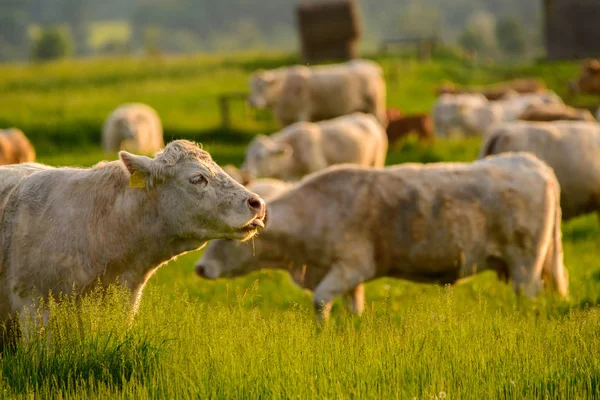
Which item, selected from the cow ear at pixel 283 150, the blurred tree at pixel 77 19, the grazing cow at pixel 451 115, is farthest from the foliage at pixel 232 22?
the cow ear at pixel 283 150

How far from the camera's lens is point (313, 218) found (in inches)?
382

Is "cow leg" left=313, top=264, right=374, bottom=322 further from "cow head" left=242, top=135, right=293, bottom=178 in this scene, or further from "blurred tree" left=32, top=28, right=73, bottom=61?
"blurred tree" left=32, top=28, right=73, bottom=61

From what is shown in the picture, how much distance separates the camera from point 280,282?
1157cm

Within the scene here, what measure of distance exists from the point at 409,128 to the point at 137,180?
63.4 feet

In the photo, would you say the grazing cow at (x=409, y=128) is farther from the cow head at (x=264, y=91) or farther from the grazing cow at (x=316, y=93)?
the cow head at (x=264, y=91)

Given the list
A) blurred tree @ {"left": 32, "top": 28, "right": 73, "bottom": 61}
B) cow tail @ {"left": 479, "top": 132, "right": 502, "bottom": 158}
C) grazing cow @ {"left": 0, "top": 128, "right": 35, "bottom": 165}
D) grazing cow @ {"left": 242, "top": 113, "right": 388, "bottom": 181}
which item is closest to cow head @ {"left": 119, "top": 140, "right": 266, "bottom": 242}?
cow tail @ {"left": 479, "top": 132, "right": 502, "bottom": 158}

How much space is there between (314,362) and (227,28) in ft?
627

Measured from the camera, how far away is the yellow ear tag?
6473mm

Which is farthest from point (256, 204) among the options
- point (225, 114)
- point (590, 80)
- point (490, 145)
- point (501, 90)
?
point (501, 90)

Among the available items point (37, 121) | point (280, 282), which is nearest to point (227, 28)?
point (37, 121)

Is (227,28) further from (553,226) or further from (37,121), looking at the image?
(553,226)

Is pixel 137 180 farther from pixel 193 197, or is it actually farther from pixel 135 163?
pixel 193 197

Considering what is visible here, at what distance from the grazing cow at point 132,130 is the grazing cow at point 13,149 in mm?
4750

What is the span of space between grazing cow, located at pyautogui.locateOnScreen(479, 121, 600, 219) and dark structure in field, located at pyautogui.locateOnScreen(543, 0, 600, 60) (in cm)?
3629
